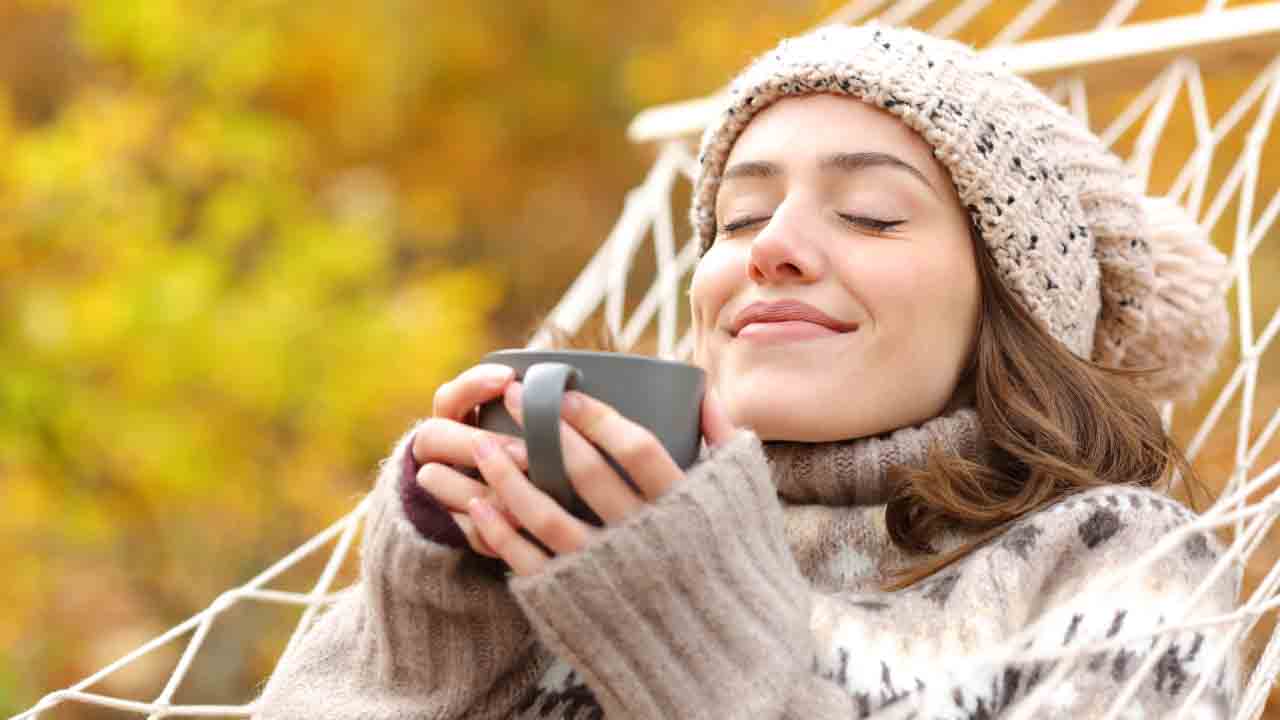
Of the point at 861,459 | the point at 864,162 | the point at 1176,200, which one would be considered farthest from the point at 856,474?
the point at 1176,200

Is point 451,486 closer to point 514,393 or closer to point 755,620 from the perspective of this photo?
point 514,393

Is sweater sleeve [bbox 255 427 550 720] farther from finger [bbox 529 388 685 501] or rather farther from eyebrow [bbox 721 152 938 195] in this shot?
eyebrow [bbox 721 152 938 195]

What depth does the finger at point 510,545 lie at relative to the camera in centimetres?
85

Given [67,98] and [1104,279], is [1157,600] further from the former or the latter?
[67,98]

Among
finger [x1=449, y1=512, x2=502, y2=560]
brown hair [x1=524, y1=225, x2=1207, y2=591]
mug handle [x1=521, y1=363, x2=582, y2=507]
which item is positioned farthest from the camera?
brown hair [x1=524, y1=225, x2=1207, y2=591]

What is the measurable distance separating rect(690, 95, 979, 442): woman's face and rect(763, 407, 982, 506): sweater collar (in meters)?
0.01

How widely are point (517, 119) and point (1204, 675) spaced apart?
334 centimetres

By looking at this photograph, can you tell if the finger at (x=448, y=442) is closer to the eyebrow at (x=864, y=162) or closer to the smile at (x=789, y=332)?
the smile at (x=789, y=332)

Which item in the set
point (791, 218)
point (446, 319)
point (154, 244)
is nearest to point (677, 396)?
point (791, 218)

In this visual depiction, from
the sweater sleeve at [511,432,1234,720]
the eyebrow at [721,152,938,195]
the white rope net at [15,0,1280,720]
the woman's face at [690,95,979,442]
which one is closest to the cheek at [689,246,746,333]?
the woman's face at [690,95,979,442]

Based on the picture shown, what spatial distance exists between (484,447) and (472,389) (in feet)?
0.14

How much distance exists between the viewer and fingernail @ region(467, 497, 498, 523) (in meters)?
0.87

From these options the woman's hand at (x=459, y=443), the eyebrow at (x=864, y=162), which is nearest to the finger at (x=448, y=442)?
the woman's hand at (x=459, y=443)

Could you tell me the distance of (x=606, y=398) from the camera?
87cm
